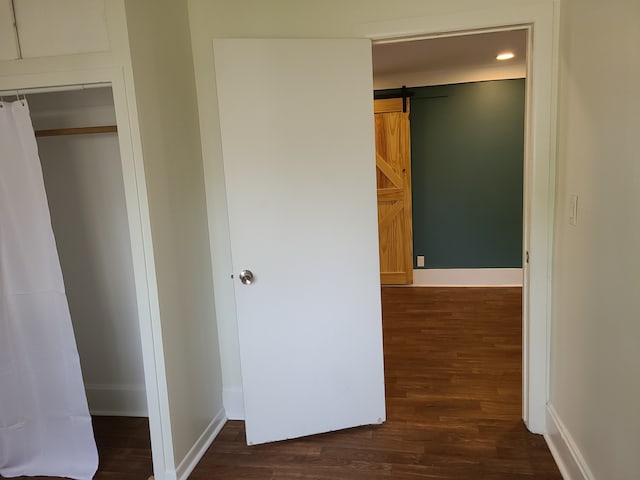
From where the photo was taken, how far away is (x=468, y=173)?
4.91 meters

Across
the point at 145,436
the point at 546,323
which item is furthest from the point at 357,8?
the point at 145,436

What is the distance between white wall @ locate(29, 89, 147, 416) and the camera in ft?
7.95

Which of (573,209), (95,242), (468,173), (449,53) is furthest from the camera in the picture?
(468,173)

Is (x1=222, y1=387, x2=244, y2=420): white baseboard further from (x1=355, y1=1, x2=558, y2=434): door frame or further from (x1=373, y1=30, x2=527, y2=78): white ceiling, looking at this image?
(x1=373, y1=30, x2=527, y2=78): white ceiling

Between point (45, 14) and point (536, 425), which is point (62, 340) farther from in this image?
point (536, 425)

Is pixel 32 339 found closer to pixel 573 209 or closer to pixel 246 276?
pixel 246 276

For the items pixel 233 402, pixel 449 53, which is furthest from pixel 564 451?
pixel 449 53

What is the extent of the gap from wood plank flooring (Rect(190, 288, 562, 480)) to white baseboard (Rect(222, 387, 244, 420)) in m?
0.05

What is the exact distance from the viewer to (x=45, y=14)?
181 centimetres

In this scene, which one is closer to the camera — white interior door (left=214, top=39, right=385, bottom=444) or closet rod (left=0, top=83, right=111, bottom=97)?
closet rod (left=0, top=83, right=111, bottom=97)

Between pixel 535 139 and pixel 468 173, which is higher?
pixel 535 139

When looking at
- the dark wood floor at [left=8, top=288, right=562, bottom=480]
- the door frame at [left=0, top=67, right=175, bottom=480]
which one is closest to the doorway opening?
the dark wood floor at [left=8, top=288, right=562, bottom=480]

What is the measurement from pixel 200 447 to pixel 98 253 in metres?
1.18

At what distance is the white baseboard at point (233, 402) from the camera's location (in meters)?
2.56
